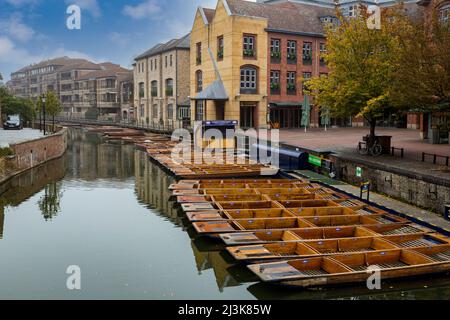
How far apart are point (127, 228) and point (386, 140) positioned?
14349mm

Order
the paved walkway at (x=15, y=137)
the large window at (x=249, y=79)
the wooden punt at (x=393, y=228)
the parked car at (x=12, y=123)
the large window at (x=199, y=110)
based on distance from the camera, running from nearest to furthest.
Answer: the wooden punt at (x=393, y=228)
the paved walkway at (x=15, y=137)
the large window at (x=249, y=79)
the large window at (x=199, y=110)
the parked car at (x=12, y=123)

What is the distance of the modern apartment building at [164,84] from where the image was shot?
63.0 meters

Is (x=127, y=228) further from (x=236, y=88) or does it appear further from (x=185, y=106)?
(x=185, y=106)

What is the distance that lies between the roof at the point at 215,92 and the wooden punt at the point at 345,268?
33098 millimetres

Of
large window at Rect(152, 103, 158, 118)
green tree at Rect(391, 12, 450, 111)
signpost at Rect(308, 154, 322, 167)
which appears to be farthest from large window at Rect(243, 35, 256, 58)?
large window at Rect(152, 103, 158, 118)

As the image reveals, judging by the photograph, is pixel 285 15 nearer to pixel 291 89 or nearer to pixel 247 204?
pixel 291 89

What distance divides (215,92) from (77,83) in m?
74.2

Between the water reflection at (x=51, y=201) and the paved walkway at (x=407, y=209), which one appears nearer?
the paved walkway at (x=407, y=209)

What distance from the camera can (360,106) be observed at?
2538 cm

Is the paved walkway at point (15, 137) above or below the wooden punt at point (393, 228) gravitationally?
above

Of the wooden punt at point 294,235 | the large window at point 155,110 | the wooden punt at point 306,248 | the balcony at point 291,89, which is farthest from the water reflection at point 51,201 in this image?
the large window at point 155,110

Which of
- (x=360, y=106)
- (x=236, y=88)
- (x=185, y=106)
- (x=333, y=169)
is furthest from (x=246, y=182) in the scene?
(x=185, y=106)

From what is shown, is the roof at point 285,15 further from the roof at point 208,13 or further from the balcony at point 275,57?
the roof at point 208,13
